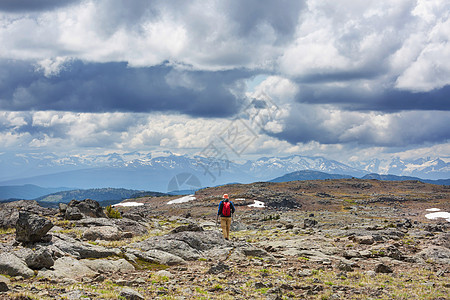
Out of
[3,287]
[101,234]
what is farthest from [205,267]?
[101,234]

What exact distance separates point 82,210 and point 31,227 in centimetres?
2472

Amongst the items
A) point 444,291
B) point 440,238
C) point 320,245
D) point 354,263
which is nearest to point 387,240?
point 440,238

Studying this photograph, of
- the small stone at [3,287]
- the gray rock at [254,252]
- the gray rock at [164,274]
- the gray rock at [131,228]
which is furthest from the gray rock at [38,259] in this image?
the gray rock at [131,228]

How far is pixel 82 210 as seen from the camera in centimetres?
4491

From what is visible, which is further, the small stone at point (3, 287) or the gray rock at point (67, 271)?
the gray rock at point (67, 271)

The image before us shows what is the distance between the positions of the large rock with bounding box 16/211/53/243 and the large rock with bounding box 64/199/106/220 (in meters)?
Answer: 20.6

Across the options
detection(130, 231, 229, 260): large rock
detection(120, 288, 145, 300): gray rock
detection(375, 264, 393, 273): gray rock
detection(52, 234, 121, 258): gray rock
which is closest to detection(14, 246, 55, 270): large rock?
detection(52, 234, 121, 258): gray rock

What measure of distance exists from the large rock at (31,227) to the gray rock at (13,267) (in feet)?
15.0

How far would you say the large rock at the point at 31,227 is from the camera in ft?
69.7

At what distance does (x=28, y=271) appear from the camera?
1641cm

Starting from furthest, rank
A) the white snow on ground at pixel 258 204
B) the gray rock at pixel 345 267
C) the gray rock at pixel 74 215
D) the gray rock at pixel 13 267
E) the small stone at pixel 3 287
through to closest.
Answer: the white snow on ground at pixel 258 204 → the gray rock at pixel 74 215 → the gray rock at pixel 345 267 → the gray rock at pixel 13 267 → the small stone at pixel 3 287

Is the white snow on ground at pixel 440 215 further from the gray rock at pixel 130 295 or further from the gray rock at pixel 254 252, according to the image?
the gray rock at pixel 130 295

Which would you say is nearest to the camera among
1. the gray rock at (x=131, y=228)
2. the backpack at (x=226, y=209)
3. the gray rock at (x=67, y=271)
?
the gray rock at (x=67, y=271)

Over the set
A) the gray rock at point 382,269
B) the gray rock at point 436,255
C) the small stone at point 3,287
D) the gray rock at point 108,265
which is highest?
the small stone at point 3,287
